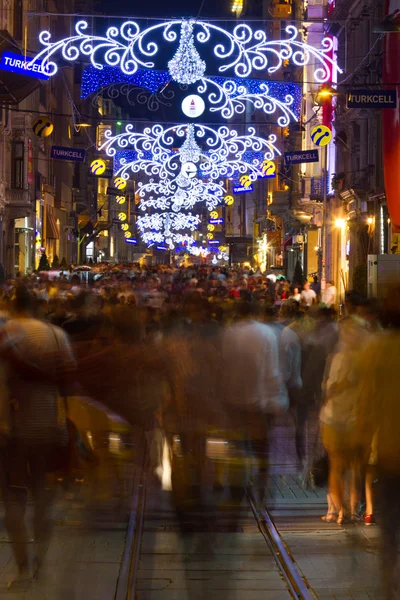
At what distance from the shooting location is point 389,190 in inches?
1132

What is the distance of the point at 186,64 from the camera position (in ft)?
71.2

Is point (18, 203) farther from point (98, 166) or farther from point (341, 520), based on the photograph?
point (341, 520)

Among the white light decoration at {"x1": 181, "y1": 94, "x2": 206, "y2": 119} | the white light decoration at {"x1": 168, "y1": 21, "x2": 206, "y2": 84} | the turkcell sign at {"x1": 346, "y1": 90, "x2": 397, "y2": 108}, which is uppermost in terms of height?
the white light decoration at {"x1": 168, "y1": 21, "x2": 206, "y2": 84}

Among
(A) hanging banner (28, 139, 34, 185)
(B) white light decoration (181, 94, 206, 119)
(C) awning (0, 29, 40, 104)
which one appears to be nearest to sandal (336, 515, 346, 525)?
(B) white light decoration (181, 94, 206, 119)

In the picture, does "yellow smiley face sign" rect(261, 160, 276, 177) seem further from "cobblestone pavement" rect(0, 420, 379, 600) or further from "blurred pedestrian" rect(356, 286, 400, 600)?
"blurred pedestrian" rect(356, 286, 400, 600)

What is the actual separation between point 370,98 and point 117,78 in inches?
227

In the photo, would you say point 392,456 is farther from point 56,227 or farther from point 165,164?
point 56,227

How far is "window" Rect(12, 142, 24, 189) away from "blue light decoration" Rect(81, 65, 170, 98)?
28346 mm

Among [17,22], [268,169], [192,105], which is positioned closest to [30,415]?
[192,105]

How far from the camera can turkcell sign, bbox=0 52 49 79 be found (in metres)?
19.5

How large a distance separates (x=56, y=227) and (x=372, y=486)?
6145 cm

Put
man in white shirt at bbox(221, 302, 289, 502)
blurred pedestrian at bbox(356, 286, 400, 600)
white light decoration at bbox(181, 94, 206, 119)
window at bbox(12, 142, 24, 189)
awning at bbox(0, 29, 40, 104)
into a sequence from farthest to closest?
window at bbox(12, 142, 24, 189), awning at bbox(0, 29, 40, 104), white light decoration at bbox(181, 94, 206, 119), man in white shirt at bbox(221, 302, 289, 502), blurred pedestrian at bbox(356, 286, 400, 600)

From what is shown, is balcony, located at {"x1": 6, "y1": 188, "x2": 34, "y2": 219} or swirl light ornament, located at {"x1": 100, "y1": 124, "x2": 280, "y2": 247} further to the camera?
balcony, located at {"x1": 6, "y1": 188, "x2": 34, "y2": 219}

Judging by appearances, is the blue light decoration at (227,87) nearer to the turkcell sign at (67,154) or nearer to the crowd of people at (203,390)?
the turkcell sign at (67,154)
